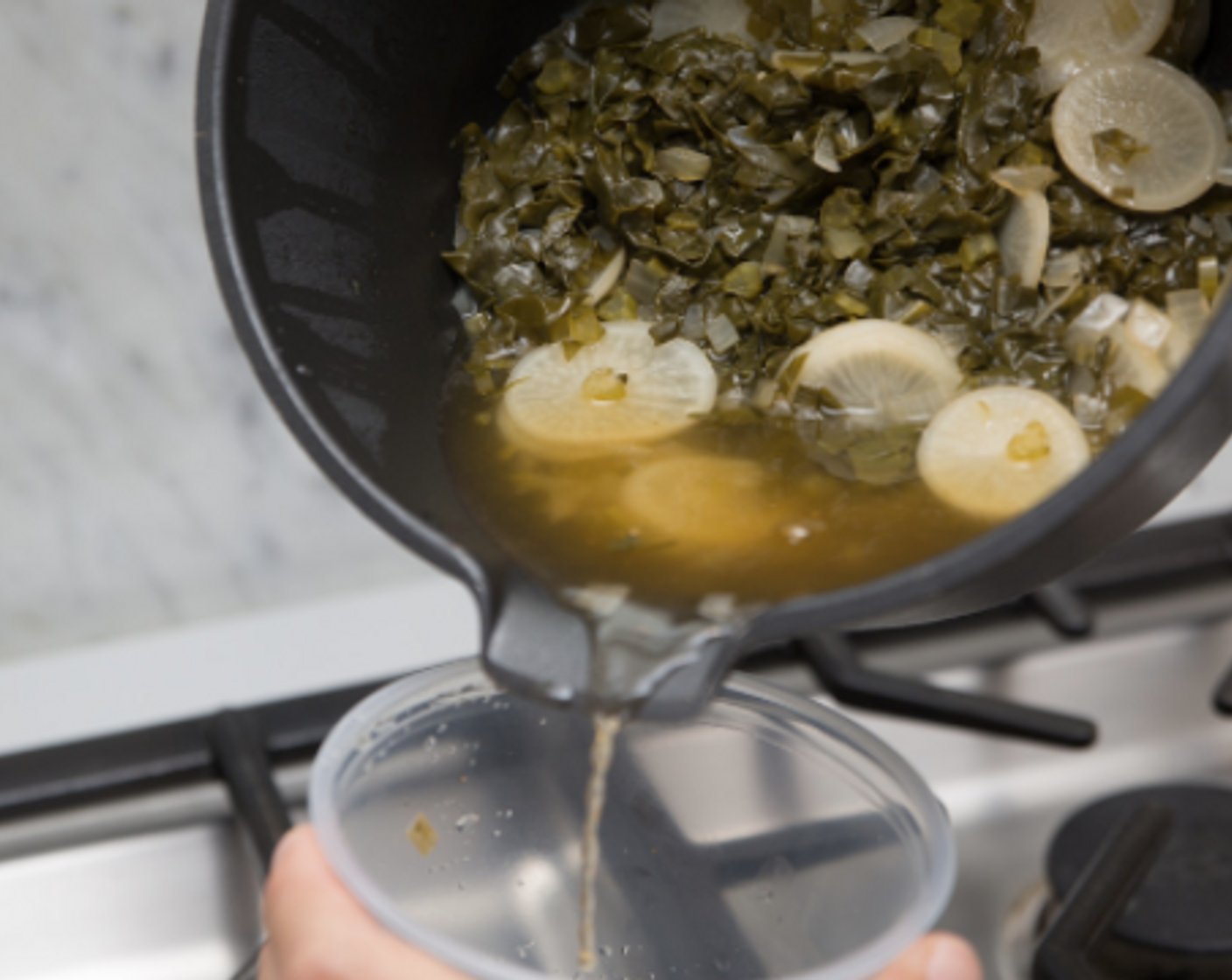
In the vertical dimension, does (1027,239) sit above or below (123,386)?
above

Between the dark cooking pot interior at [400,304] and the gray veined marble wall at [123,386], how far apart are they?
13.1 inches

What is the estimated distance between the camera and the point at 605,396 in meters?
0.61

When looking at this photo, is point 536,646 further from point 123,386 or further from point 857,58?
point 123,386

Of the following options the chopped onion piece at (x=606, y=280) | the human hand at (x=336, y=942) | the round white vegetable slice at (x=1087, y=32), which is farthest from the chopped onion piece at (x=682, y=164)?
the human hand at (x=336, y=942)

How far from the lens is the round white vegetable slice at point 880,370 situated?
585 millimetres

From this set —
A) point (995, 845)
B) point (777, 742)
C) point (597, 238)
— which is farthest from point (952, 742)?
point (597, 238)

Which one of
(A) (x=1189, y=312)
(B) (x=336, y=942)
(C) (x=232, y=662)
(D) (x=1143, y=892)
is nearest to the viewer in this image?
(B) (x=336, y=942)

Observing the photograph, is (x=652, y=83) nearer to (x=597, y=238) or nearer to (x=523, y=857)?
(x=597, y=238)

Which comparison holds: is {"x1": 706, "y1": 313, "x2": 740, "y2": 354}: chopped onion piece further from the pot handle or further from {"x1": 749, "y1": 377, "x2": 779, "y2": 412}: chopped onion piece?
the pot handle

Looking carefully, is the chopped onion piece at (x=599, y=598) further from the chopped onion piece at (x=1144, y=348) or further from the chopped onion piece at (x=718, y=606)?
the chopped onion piece at (x=1144, y=348)

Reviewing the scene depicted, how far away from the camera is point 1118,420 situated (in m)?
0.58

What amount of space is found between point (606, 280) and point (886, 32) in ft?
0.54

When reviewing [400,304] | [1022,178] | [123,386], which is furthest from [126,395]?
[1022,178]

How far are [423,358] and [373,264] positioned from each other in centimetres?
5
